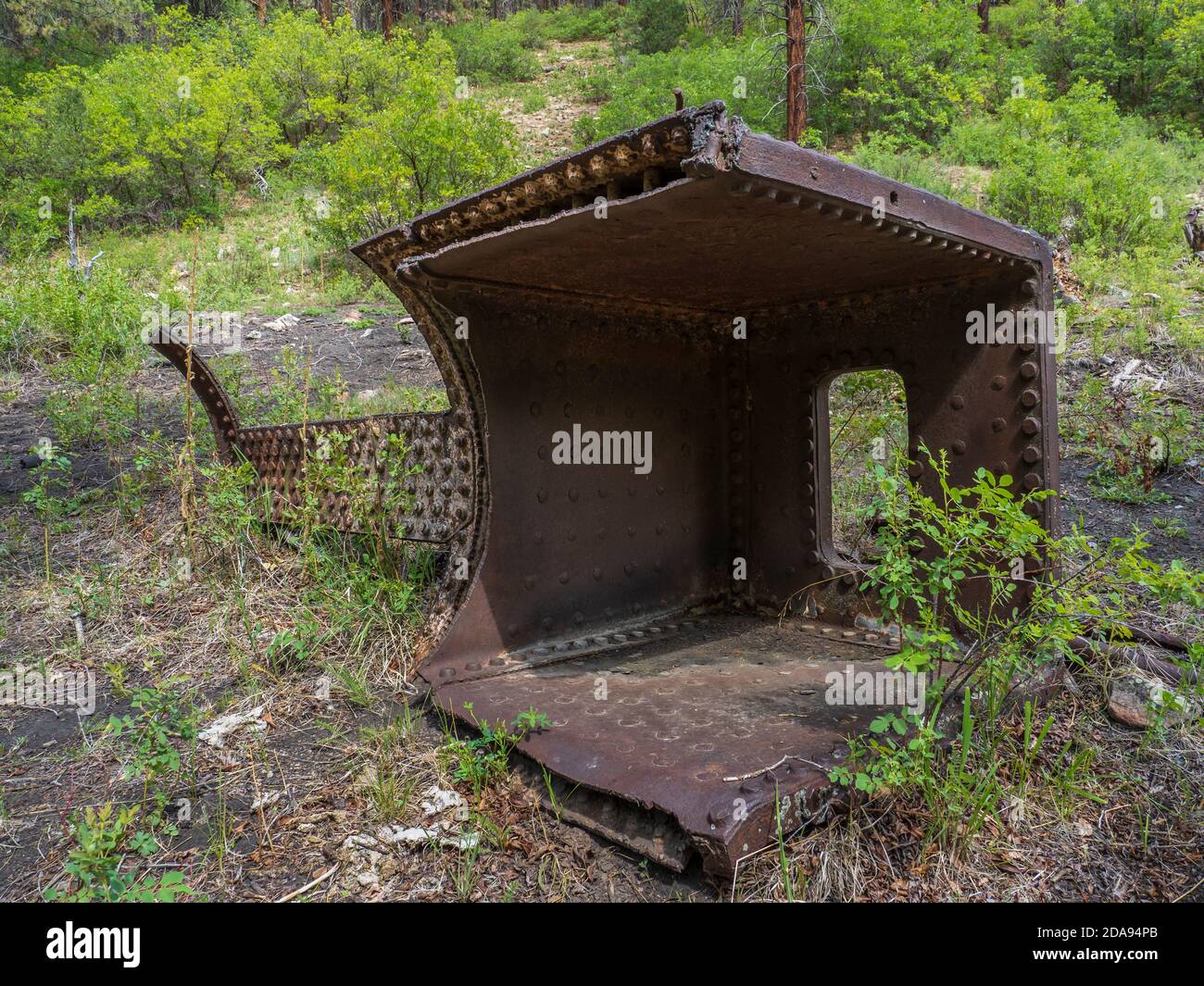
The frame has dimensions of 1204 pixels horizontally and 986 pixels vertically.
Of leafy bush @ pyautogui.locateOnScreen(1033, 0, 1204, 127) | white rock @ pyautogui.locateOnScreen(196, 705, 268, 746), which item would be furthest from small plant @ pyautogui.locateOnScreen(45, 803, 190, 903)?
leafy bush @ pyautogui.locateOnScreen(1033, 0, 1204, 127)

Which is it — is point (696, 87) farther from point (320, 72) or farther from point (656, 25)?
point (656, 25)

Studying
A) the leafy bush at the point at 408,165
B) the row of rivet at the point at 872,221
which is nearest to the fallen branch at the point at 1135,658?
the row of rivet at the point at 872,221

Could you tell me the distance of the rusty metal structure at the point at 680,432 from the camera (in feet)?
6.70

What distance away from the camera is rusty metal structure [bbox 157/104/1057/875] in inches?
80.4

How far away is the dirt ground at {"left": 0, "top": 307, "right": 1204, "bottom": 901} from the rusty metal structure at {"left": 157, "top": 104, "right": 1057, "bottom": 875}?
151 millimetres

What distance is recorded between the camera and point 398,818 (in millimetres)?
2256

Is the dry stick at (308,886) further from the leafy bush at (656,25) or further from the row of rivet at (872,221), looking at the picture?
the leafy bush at (656,25)

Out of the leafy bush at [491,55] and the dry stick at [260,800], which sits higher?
the leafy bush at [491,55]

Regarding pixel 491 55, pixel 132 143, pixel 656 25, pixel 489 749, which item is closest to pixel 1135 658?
pixel 489 749

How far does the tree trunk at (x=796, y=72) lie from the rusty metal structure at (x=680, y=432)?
38.4 ft

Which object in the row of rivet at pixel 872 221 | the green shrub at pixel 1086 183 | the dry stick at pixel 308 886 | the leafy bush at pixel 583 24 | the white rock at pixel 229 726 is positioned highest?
the leafy bush at pixel 583 24

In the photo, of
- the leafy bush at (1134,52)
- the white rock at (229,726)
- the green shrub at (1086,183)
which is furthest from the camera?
the leafy bush at (1134,52)

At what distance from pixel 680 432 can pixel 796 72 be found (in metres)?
12.5

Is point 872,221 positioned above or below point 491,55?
below
